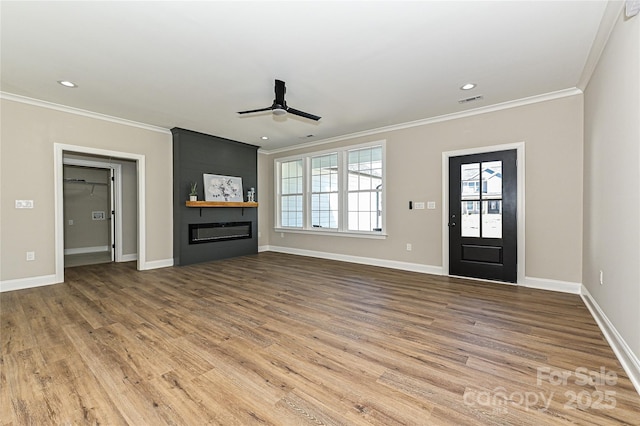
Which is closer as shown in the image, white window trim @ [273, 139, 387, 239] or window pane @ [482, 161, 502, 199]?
window pane @ [482, 161, 502, 199]

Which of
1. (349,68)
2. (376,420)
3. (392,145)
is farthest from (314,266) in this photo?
(376,420)

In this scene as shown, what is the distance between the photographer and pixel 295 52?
2.81m

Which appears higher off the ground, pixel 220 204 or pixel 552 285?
pixel 220 204

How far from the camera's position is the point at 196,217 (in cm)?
591

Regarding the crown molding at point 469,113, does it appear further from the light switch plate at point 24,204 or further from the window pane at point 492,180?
the light switch plate at point 24,204

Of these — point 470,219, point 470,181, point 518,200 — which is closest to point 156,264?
point 470,219

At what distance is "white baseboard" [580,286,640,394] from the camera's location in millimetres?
1835

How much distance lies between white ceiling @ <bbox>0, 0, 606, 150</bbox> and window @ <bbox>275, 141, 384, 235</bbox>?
155 cm

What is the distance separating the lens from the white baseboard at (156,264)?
529 centimetres

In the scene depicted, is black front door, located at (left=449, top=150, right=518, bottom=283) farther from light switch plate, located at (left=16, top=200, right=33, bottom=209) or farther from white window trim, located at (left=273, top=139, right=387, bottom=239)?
light switch plate, located at (left=16, top=200, right=33, bottom=209)

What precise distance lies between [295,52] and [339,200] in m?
3.64

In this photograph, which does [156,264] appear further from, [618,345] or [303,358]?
[618,345]

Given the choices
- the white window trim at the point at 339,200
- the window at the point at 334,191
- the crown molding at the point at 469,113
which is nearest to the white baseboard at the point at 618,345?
the crown molding at the point at 469,113

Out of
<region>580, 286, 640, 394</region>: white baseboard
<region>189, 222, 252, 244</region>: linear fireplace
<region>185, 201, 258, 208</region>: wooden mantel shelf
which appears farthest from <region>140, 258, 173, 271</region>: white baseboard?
<region>580, 286, 640, 394</region>: white baseboard
